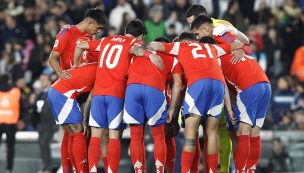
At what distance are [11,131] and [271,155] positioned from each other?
5.29 m

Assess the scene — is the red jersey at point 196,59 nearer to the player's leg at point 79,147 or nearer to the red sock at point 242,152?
the red sock at point 242,152

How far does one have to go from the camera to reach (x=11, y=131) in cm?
2344

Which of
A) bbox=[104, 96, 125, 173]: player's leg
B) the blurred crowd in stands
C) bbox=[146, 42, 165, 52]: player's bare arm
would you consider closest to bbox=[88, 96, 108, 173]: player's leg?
bbox=[104, 96, 125, 173]: player's leg

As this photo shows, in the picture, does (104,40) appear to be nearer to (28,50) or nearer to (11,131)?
(11,131)

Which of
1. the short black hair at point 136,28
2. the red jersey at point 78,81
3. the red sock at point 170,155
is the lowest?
the red sock at point 170,155

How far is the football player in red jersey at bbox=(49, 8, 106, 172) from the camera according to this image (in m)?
17.7

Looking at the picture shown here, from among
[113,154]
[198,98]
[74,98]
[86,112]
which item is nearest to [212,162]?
[198,98]

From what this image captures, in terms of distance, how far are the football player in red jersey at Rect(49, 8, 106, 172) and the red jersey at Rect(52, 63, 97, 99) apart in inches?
3.7

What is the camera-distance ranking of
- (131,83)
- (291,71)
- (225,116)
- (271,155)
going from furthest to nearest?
1. (291,71)
2. (271,155)
3. (225,116)
4. (131,83)

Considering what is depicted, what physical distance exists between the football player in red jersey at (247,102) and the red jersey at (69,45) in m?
1.90

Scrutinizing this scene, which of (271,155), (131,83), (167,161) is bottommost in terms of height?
(271,155)

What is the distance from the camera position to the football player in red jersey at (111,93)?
17094 mm

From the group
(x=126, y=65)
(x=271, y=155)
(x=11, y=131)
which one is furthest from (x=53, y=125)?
(x=126, y=65)

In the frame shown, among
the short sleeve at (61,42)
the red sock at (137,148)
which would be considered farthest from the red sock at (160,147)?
the short sleeve at (61,42)
